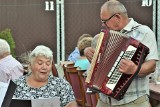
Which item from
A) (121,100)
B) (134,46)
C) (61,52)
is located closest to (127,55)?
(134,46)

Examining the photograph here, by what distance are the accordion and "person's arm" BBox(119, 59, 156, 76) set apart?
0.13ft

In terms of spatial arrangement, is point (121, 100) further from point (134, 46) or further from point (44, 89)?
point (44, 89)

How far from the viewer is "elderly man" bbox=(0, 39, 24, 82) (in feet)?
24.3

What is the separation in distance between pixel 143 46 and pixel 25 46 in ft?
25.4

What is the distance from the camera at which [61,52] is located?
36.9ft

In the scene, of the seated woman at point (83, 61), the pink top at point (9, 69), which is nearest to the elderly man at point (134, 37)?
the pink top at point (9, 69)

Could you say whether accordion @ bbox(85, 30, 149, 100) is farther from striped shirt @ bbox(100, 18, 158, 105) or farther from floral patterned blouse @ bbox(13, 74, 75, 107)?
floral patterned blouse @ bbox(13, 74, 75, 107)

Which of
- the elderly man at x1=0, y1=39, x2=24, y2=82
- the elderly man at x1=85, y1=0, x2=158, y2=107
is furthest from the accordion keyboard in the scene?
the elderly man at x1=0, y1=39, x2=24, y2=82

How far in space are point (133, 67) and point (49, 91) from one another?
1.10 meters

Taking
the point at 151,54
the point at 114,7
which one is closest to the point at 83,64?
the point at 114,7

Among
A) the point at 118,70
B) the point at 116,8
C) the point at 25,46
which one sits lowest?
the point at 25,46

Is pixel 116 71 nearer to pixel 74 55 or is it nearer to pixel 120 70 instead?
pixel 120 70

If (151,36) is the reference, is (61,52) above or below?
below

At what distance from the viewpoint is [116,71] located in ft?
15.5
